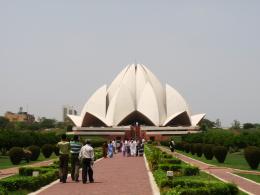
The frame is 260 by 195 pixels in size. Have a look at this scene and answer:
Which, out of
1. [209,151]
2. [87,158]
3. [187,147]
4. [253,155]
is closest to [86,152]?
[87,158]

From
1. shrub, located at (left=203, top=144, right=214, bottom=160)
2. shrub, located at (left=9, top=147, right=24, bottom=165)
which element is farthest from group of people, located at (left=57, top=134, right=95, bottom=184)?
shrub, located at (left=203, top=144, right=214, bottom=160)

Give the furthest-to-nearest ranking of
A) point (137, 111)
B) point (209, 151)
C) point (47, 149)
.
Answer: point (137, 111), point (47, 149), point (209, 151)

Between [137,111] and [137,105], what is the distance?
2.33 feet

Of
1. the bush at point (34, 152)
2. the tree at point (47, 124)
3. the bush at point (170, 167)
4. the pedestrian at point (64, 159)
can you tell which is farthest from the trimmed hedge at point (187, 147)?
the tree at point (47, 124)

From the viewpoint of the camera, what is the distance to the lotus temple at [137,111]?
51.8 metres

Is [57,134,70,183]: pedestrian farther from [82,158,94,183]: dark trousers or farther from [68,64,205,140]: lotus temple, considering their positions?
[68,64,205,140]: lotus temple

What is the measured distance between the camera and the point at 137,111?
2099 inches

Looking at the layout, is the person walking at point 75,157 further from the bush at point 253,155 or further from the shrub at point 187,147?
the shrub at point 187,147

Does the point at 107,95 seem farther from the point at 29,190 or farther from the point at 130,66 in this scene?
the point at 29,190

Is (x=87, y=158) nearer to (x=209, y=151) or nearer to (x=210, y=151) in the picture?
(x=210, y=151)

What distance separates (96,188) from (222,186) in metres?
2.57

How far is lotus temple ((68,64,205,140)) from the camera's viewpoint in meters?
51.8

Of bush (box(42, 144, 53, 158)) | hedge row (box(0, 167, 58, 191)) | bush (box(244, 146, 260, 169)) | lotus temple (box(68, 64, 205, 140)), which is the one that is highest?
lotus temple (box(68, 64, 205, 140))

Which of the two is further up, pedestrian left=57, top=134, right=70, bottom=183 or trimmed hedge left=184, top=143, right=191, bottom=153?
trimmed hedge left=184, top=143, right=191, bottom=153
